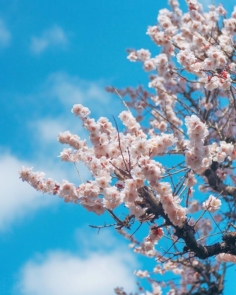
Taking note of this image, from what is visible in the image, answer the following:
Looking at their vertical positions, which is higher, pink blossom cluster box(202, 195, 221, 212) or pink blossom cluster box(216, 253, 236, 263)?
pink blossom cluster box(202, 195, 221, 212)

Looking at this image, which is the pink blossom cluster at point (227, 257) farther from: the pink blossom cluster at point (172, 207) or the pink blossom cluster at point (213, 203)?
the pink blossom cluster at point (172, 207)

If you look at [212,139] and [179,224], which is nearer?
[179,224]

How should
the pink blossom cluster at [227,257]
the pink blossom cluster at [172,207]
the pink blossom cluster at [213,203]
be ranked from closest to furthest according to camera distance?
the pink blossom cluster at [172,207] → the pink blossom cluster at [213,203] → the pink blossom cluster at [227,257]

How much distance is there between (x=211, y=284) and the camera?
924 cm

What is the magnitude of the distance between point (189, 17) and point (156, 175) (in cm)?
554

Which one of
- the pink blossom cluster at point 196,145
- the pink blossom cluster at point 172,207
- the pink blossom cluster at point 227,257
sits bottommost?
the pink blossom cluster at point 227,257

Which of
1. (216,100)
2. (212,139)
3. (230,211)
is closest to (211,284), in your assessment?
(230,211)

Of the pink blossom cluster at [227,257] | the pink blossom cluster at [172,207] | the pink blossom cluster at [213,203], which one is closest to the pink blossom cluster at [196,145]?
the pink blossom cluster at [172,207]

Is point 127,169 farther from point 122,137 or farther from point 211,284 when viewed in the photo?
point 211,284

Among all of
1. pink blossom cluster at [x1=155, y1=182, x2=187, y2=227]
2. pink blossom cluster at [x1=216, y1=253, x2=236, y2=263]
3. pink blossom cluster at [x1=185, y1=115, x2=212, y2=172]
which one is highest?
pink blossom cluster at [x1=185, y1=115, x2=212, y2=172]

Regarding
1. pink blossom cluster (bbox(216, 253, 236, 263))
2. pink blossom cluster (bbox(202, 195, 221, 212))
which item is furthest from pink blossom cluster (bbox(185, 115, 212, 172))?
pink blossom cluster (bbox(216, 253, 236, 263))

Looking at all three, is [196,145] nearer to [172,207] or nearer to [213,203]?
[172,207]

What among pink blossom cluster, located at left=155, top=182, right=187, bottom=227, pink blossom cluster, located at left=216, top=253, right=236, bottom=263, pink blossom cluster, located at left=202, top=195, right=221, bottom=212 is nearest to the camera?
pink blossom cluster, located at left=155, top=182, right=187, bottom=227

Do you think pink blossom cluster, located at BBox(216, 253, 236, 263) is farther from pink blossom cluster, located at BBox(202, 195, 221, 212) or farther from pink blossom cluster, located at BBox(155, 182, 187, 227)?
pink blossom cluster, located at BBox(155, 182, 187, 227)
